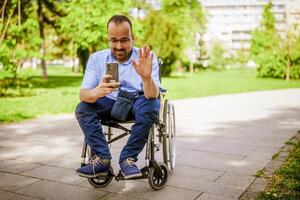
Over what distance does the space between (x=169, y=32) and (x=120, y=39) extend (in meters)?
29.1

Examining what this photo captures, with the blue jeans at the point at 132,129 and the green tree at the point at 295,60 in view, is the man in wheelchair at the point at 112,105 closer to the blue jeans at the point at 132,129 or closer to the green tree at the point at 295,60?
the blue jeans at the point at 132,129

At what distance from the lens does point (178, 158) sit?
5.11 meters

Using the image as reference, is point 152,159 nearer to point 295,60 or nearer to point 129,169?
point 129,169

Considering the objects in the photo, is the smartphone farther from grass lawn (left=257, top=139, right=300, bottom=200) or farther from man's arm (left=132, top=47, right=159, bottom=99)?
grass lawn (left=257, top=139, right=300, bottom=200)

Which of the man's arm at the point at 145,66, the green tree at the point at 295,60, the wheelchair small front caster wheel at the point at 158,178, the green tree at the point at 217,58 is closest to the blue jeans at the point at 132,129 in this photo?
the man's arm at the point at 145,66

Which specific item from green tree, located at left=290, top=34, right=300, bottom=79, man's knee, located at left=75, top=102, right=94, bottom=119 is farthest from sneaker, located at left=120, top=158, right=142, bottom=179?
green tree, located at left=290, top=34, right=300, bottom=79

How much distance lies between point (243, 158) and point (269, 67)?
2895 centimetres

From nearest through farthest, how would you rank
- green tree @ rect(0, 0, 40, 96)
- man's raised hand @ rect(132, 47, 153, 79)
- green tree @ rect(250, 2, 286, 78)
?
1. man's raised hand @ rect(132, 47, 153, 79)
2. green tree @ rect(0, 0, 40, 96)
3. green tree @ rect(250, 2, 286, 78)

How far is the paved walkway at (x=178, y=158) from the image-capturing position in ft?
12.0

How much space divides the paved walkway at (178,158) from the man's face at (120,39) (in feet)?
4.20

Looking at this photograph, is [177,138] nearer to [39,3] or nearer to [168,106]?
[168,106]

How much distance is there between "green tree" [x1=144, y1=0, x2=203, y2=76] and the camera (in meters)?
31.6

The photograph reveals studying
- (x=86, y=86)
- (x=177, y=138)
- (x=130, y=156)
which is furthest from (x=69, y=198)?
(x=177, y=138)

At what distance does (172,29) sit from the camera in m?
Answer: 32.5
